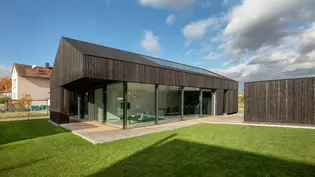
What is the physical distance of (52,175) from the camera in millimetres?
3191

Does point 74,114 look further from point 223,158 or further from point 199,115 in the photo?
point 223,158

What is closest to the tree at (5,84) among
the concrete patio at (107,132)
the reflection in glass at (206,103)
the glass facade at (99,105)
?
the glass facade at (99,105)

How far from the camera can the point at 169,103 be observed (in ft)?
36.7

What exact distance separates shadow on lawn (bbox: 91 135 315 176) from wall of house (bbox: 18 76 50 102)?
85.1 ft

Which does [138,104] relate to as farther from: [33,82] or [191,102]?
[33,82]

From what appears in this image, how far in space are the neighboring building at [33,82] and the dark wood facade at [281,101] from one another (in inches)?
1029

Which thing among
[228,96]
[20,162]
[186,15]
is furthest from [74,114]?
[228,96]

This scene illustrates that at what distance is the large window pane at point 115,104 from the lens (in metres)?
8.85

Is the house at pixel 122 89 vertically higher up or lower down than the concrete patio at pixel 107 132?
higher up

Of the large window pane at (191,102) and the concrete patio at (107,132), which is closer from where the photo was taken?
the concrete patio at (107,132)

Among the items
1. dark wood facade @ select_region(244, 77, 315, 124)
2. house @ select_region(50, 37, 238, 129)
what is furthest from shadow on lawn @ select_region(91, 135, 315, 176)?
dark wood facade @ select_region(244, 77, 315, 124)

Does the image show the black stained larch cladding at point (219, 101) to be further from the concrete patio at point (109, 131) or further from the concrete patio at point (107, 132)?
the concrete patio at point (107, 132)

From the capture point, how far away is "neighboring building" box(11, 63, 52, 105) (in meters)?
23.5

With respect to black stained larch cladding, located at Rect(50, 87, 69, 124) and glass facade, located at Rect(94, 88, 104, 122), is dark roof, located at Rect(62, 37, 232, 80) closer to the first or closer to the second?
glass facade, located at Rect(94, 88, 104, 122)
